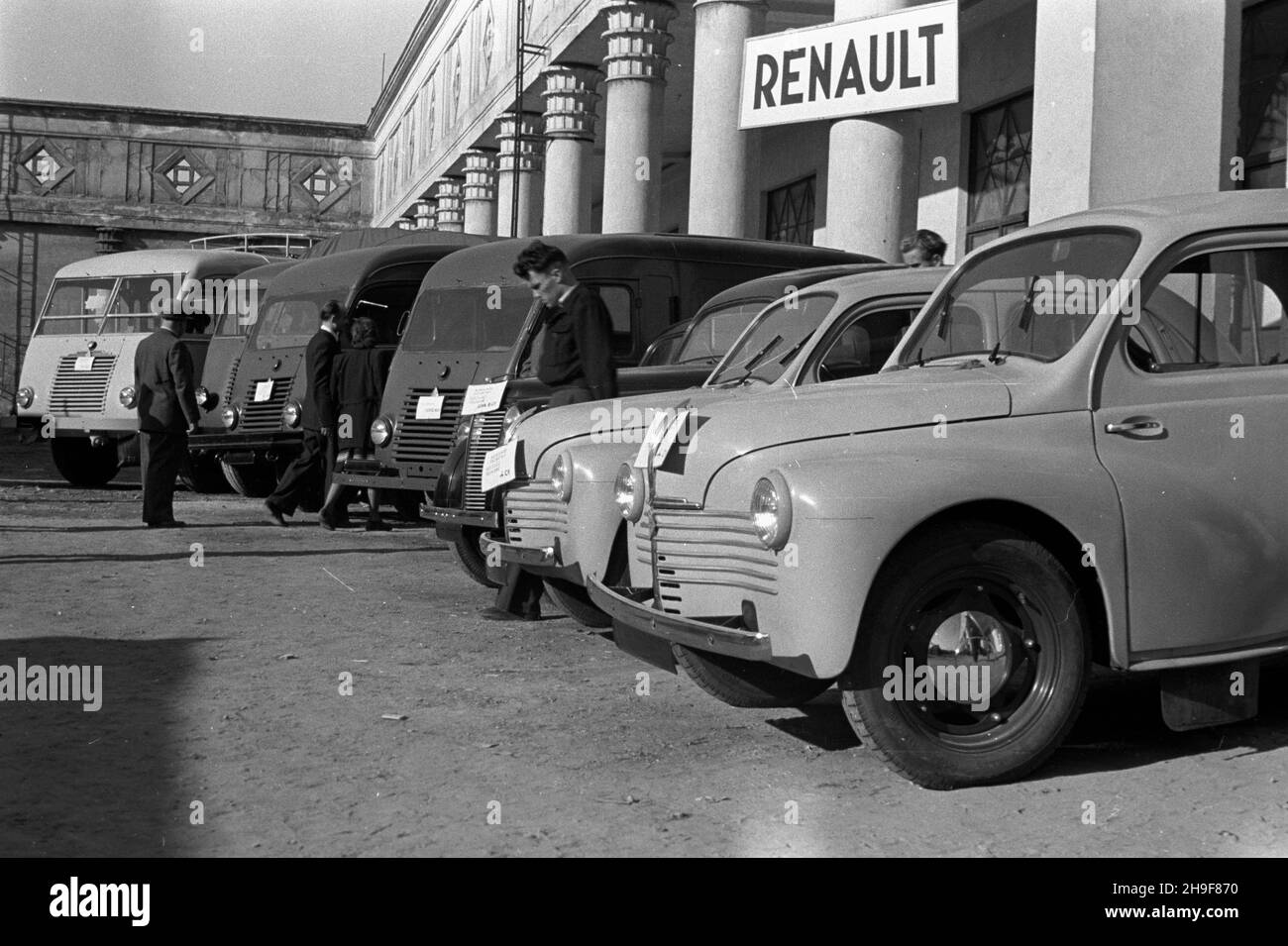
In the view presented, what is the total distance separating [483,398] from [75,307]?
1195cm

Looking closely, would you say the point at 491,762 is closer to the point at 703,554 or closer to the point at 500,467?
the point at 703,554

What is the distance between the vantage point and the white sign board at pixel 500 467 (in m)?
7.40

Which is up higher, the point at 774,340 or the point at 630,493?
the point at 774,340

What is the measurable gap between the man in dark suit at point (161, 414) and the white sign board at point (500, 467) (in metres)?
6.22

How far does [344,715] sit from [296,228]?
175 feet

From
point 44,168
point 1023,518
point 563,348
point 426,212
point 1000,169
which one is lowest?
point 1023,518

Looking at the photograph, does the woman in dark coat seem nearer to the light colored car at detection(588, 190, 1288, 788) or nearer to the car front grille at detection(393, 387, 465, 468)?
the car front grille at detection(393, 387, 465, 468)

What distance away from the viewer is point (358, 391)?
1340 centimetres

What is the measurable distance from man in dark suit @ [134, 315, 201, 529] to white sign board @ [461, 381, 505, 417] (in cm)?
407

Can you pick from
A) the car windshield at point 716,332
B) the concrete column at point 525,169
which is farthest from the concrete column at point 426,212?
the car windshield at point 716,332

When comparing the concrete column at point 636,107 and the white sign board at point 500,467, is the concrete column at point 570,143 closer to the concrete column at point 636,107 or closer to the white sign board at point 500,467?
the concrete column at point 636,107

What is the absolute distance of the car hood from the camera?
488cm

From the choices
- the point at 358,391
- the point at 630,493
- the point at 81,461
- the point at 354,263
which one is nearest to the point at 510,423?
the point at 630,493

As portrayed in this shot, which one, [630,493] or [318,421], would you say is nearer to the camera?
[630,493]
